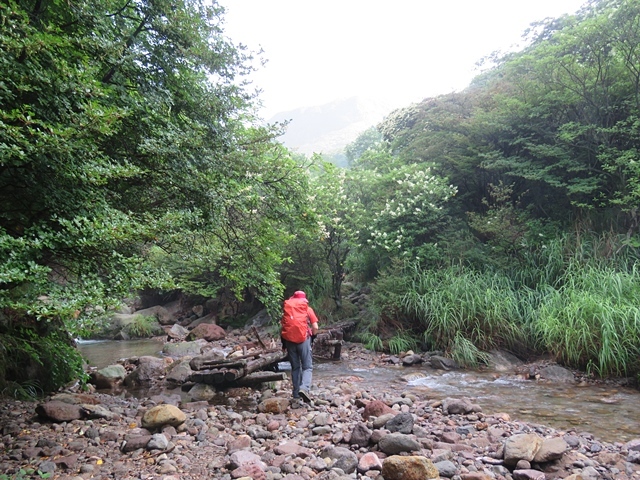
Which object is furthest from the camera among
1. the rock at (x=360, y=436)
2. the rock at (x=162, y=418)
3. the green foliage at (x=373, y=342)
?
the green foliage at (x=373, y=342)

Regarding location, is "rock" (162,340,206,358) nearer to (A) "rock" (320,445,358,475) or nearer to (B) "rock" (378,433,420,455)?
(A) "rock" (320,445,358,475)

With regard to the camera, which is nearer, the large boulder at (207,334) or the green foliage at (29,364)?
the green foliage at (29,364)

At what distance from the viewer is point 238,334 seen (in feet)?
46.5

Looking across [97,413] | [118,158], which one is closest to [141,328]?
[97,413]

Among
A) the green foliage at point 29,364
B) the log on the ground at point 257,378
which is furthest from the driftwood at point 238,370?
the green foliage at point 29,364

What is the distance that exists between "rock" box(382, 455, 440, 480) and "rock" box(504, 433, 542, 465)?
0.89m

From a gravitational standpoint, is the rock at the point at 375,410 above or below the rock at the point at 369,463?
below

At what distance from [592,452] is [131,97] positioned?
627cm

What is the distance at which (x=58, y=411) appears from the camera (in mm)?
4699

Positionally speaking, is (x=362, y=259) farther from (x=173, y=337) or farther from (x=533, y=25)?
(x=533, y=25)

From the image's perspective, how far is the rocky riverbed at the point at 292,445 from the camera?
3.49 meters

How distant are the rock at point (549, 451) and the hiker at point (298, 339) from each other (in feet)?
10.4

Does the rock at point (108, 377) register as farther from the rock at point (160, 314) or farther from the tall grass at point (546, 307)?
the rock at point (160, 314)

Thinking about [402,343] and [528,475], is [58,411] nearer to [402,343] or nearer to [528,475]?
[528,475]
